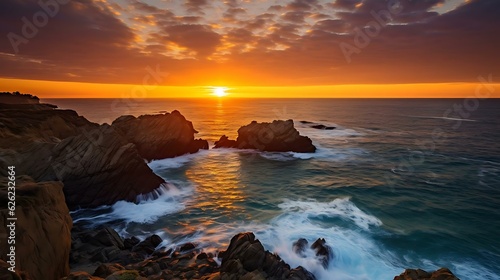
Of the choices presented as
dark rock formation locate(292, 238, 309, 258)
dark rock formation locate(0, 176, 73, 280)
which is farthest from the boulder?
dark rock formation locate(292, 238, 309, 258)

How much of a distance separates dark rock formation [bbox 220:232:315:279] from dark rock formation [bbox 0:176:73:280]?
795cm

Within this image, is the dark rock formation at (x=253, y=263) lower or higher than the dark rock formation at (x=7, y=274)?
lower

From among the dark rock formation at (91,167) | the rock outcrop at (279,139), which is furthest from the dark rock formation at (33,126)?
the rock outcrop at (279,139)

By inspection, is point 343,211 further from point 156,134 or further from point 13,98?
point 13,98

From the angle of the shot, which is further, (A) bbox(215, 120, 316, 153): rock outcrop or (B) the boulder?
(A) bbox(215, 120, 316, 153): rock outcrop

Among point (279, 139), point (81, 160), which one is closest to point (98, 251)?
point (81, 160)

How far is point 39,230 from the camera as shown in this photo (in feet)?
39.4

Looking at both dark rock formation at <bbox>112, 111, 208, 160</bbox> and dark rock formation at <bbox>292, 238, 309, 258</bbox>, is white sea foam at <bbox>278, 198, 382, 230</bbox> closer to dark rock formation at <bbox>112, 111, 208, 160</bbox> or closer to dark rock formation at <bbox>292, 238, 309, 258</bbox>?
dark rock formation at <bbox>292, 238, 309, 258</bbox>

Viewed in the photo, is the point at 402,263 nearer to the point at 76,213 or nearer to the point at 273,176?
the point at 273,176

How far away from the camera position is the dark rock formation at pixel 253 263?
14316 millimetres

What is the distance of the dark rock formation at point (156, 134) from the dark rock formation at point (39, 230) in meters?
31.4

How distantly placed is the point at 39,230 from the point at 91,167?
15.0 metres

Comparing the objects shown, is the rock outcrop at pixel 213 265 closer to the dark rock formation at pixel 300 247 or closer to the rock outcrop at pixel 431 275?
the dark rock formation at pixel 300 247

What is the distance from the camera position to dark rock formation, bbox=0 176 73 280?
10.9m
